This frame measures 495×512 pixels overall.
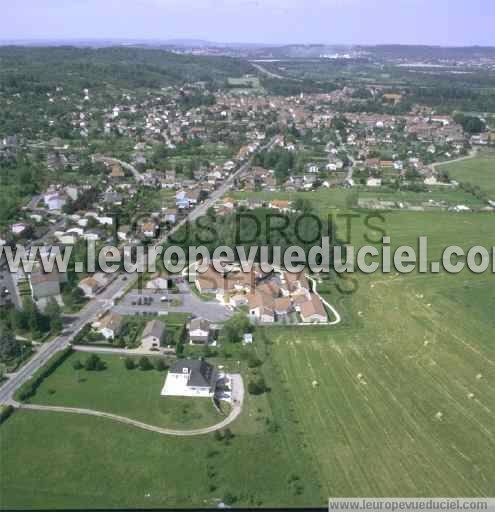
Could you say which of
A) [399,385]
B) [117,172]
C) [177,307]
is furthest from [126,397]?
[117,172]

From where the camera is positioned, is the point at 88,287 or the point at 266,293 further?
the point at 88,287

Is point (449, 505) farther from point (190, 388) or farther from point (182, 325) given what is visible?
point (182, 325)

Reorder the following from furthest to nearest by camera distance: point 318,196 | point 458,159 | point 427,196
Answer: point 458,159
point 427,196
point 318,196

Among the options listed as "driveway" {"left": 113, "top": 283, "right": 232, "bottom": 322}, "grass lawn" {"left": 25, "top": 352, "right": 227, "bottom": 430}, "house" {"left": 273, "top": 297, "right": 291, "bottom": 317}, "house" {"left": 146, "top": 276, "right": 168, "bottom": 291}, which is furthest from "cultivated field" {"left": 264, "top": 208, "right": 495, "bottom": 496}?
"house" {"left": 146, "top": 276, "right": 168, "bottom": 291}

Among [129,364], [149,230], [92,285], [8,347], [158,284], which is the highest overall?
[149,230]

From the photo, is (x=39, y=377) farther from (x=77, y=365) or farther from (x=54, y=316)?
(x=54, y=316)

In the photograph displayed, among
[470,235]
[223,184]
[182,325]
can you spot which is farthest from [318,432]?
[223,184]

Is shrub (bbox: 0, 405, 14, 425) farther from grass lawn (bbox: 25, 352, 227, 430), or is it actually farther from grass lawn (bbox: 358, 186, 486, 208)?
grass lawn (bbox: 358, 186, 486, 208)
